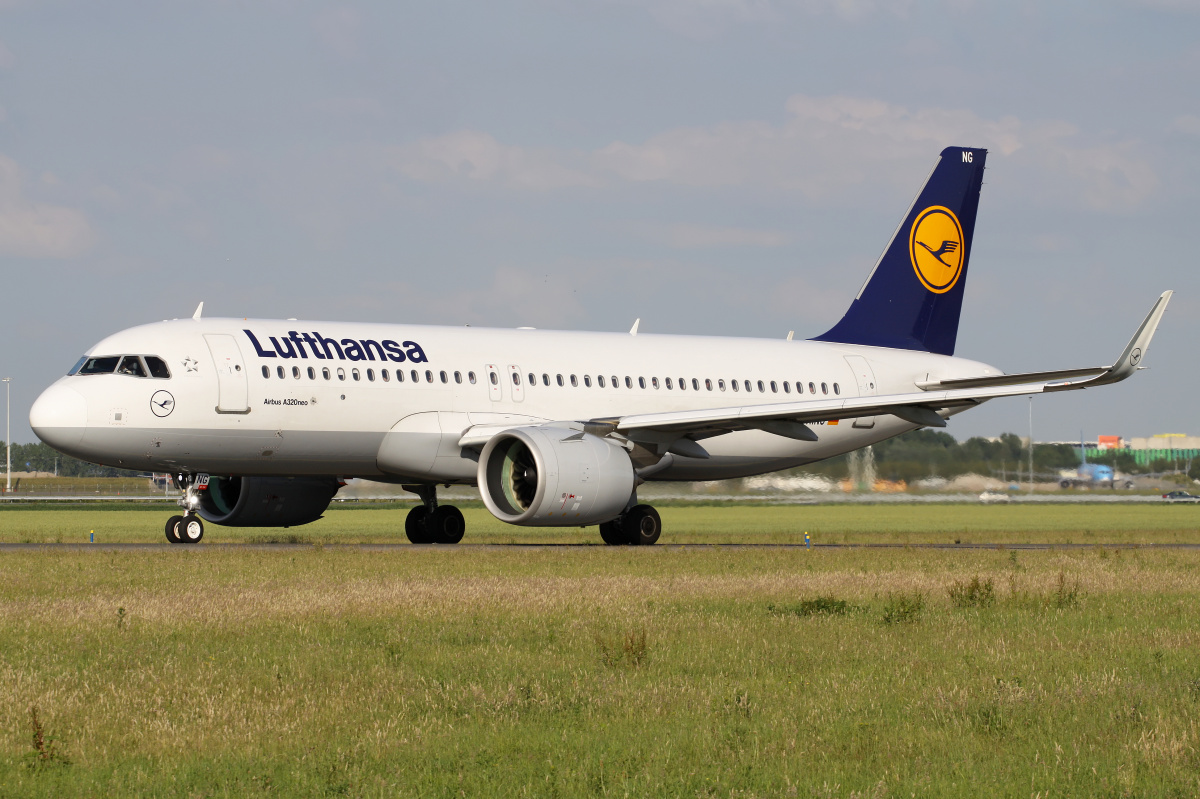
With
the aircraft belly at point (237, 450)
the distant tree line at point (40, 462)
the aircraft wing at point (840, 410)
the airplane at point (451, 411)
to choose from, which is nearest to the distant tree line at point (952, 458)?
the airplane at point (451, 411)

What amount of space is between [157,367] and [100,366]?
1006 mm

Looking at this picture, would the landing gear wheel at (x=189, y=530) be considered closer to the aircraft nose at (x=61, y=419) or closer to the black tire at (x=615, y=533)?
the aircraft nose at (x=61, y=419)

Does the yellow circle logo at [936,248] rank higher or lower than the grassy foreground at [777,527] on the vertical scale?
higher

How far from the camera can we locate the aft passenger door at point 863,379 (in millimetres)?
30859

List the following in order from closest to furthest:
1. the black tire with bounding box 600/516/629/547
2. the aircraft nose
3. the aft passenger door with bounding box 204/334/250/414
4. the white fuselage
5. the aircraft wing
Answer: the aircraft nose < the white fuselage < the aft passenger door with bounding box 204/334/250/414 < the aircraft wing < the black tire with bounding box 600/516/629/547

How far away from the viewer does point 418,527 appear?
91.2 ft

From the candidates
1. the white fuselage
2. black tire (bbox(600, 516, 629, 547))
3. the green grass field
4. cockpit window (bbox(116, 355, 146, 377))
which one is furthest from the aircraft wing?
cockpit window (bbox(116, 355, 146, 377))

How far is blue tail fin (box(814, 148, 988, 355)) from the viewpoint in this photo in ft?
107

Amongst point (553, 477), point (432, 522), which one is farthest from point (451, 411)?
point (432, 522)

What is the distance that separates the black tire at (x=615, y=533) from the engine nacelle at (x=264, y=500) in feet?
17.2

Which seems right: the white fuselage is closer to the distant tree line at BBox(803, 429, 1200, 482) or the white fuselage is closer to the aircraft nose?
the aircraft nose

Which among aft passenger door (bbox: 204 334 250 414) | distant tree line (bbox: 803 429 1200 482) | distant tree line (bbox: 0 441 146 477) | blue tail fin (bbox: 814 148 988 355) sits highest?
blue tail fin (bbox: 814 148 988 355)

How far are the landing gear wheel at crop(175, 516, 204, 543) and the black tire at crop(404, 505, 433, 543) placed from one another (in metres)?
4.66

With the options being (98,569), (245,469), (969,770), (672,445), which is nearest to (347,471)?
(245,469)
